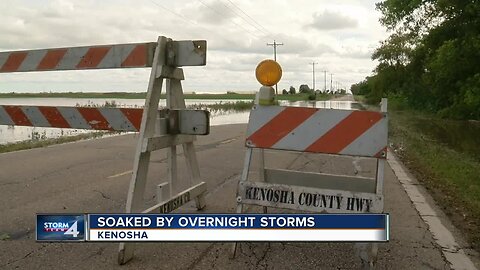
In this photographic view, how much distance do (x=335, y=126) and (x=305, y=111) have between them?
30cm

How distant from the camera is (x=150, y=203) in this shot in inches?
252

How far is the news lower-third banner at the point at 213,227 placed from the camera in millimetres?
3207

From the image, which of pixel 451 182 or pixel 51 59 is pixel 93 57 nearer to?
pixel 51 59

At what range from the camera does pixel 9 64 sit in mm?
4859

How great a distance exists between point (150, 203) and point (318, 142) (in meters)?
3.20

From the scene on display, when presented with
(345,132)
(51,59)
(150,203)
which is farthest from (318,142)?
(150,203)

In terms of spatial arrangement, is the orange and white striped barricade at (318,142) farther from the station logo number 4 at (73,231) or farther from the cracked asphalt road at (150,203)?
the station logo number 4 at (73,231)

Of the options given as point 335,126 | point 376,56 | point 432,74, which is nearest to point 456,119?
point 432,74

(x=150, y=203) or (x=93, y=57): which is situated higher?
(x=93, y=57)

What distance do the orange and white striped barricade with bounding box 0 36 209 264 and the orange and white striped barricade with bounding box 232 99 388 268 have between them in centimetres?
75

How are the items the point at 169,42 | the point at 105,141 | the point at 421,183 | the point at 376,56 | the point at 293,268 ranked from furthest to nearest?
the point at 376,56
the point at 105,141
the point at 421,183
the point at 169,42
the point at 293,268

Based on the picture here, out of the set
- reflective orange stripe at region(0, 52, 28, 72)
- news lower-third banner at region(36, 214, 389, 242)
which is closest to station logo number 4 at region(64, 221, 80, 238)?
news lower-third banner at region(36, 214, 389, 242)

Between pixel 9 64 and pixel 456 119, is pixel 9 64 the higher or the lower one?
the higher one

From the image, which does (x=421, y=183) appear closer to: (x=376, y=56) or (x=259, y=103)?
(x=259, y=103)
